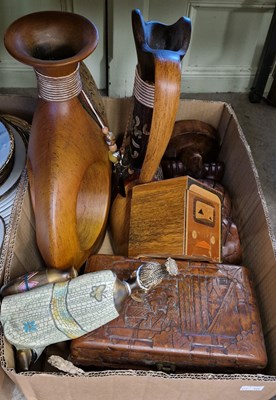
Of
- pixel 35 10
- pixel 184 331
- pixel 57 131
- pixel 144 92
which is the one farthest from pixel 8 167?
pixel 35 10

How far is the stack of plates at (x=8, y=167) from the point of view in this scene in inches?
29.7

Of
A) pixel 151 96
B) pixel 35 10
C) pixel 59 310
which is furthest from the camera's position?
pixel 35 10

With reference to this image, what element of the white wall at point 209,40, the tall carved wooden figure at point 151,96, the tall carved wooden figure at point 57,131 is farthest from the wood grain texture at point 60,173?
the white wall at point 209,40

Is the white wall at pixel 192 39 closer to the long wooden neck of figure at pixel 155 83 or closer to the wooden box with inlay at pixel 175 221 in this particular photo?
the long wooden neck of figure at pixel 155 83

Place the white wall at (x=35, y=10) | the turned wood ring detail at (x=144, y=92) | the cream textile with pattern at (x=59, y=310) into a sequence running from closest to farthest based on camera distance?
the cream textile with pattern at (x=59, y=310)
the turned wood ring detail at (x=144, y=92)
the white wall at (x=35, y=10)

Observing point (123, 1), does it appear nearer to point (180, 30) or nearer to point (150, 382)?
point (180, 30)

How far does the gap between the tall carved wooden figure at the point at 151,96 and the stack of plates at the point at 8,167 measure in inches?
8.4

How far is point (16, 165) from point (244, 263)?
53cm

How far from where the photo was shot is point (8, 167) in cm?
77

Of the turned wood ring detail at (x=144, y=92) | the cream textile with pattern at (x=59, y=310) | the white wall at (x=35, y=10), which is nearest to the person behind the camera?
the cream textile with pattern at (x=59, y=310)

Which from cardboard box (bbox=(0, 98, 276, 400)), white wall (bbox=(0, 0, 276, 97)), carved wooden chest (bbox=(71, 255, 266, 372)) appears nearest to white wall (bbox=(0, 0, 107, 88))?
white wall (bbox=(0, 0, 276, 97))

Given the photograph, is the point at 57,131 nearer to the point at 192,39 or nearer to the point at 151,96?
the point at 151,96

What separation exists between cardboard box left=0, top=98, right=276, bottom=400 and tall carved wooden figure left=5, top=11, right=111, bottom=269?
0.07 metres

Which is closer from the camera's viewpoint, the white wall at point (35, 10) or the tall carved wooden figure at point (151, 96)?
the tall carved wooden figure at point (151, 96)
